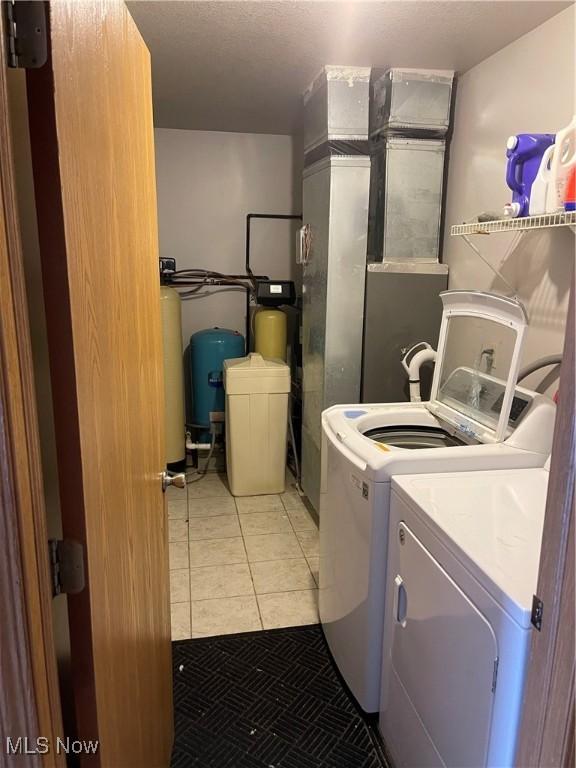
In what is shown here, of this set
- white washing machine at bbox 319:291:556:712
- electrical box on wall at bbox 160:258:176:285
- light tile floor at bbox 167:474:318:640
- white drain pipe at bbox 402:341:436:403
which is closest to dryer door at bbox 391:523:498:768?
white washing machine at bbox 319:291:556:712

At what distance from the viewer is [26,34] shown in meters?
0.66

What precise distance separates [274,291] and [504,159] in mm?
1836

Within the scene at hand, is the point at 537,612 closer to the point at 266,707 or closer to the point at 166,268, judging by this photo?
the point at 266,707

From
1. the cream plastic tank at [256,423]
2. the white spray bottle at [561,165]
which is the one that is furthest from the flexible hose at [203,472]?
the white spray bottle at [561,165]

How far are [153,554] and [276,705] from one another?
927 mm

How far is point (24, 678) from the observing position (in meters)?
0.69

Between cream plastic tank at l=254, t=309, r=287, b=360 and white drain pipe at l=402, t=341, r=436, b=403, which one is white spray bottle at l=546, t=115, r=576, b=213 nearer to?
white drain pipe at l=402, t=341, r=436, b=403

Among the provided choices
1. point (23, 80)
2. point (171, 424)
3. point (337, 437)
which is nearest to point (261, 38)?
point (337, 437)

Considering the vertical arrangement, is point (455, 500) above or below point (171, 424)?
above

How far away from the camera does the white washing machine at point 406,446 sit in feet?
5.32

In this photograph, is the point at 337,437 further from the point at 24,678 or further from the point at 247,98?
the point at 247,98

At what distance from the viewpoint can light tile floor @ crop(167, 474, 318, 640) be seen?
234 cm

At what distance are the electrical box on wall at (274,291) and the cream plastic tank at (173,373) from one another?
22.1 inches

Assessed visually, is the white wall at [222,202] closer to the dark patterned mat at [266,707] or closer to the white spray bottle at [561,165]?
the dark patterned mat at [266,707]
